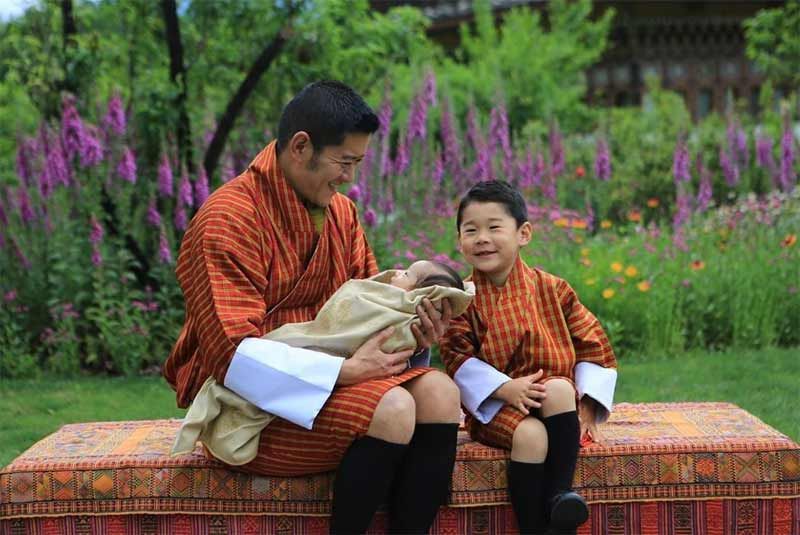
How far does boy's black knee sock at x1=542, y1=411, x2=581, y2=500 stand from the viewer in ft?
9.21

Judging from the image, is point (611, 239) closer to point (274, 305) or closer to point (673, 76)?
point (274, 305)

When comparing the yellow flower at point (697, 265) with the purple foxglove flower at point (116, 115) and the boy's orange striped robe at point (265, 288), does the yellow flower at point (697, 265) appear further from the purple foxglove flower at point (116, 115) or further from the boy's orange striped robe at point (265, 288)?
the boy's orange striped robe at point (265, 288)

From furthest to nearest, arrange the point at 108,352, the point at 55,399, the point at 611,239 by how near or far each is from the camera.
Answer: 1. the point at 611,239
2. the point at 108,352
3. the point at 55,399

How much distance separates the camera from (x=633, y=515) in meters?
3.00

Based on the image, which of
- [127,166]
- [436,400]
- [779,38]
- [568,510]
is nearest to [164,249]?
Result: [127,166]

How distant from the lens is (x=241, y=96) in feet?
20.8

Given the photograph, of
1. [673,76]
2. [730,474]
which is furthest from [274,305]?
[673,76]

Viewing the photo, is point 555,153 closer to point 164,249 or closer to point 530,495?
point 164,249

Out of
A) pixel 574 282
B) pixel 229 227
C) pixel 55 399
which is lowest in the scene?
pixel 55 399

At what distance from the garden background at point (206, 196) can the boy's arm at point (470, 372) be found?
91.6 inches

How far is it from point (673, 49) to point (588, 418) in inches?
509

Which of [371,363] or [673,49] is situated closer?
[371,363]

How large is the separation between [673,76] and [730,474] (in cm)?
1293

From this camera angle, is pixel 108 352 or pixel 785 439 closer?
pixel 785 439
